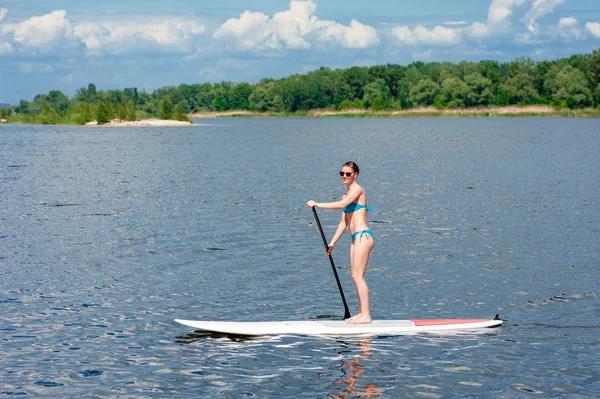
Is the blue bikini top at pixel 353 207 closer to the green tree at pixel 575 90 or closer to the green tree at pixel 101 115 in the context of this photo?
the green tree at pixel 101 115

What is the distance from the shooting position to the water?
1242cm

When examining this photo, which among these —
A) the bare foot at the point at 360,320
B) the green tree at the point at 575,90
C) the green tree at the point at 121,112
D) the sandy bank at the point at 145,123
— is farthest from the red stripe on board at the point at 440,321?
the green tree at the point at 575,90

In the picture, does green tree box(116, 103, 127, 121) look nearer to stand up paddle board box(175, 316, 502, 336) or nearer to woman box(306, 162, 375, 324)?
stand up paddle board box(175, 316, 502, 336)

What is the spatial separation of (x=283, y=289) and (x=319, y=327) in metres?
4.01

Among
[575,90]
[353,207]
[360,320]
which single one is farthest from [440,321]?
[575,90]

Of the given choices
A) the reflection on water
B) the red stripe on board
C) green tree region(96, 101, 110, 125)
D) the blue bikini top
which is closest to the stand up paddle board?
the red stripe on board

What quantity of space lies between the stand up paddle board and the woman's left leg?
220 mm

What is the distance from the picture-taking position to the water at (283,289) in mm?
12416

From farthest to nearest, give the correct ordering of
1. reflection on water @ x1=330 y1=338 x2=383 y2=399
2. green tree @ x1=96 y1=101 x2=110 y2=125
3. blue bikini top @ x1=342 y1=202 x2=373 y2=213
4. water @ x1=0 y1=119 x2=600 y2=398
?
1. green tree @ x1=96 y1=101 x2=110 y2=125
2. blue bikini top @ x1=342 y1=202 x2=373 y2=213
3. water @ x1=0 y1=119 x2=600 y2=398
4. reflection on water @ x1=330 y1=338 x2=383 y2=399

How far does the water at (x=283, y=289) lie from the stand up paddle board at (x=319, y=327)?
0.77ft

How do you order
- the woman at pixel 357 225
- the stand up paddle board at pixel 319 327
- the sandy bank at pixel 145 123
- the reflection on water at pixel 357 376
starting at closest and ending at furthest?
the reflection on water at pixel 357 376, the woman at pixel 357 225, the stand up paddle board at pixel 319 327, the sandy bank at pixel 145 123

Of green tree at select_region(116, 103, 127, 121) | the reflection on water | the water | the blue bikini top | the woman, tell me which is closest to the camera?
the reflection on water

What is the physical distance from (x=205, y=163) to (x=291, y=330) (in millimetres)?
49915

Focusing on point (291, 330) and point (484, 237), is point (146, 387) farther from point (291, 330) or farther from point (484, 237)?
point (484, 237)
